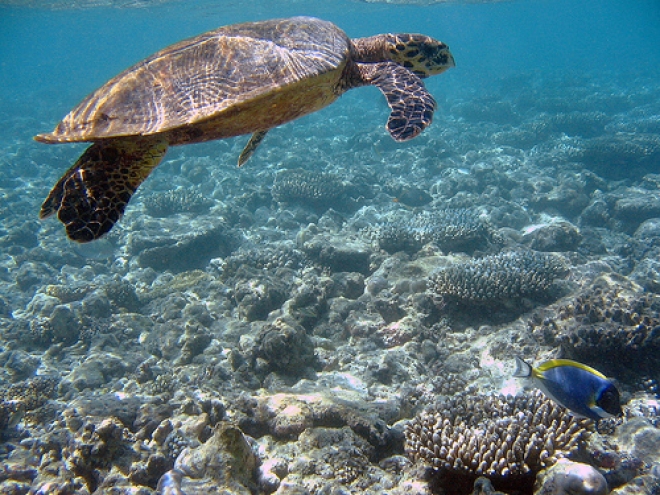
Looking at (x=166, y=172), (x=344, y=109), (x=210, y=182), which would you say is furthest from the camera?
(x=344, y=109)

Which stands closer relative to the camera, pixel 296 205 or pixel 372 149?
pixel 296 205

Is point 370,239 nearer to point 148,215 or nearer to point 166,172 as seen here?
point 148,215

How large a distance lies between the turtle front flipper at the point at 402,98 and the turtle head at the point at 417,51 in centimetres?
41

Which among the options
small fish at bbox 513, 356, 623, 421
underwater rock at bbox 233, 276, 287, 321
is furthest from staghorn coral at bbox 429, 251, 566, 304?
small fish at bbox 513, 356, 623, 421

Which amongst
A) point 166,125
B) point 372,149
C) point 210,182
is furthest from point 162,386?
point 372,149

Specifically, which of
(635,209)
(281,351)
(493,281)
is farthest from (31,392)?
(635,209)

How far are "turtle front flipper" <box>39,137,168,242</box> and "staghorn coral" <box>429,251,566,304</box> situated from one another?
15.8ft

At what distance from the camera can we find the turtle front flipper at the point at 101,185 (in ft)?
10.2

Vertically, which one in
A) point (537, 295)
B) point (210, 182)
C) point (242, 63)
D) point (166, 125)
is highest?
point (242, 63)

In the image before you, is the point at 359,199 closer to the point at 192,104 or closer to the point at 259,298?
the point at 259,298

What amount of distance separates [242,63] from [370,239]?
6.32m

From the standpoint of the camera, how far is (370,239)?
9.38 m

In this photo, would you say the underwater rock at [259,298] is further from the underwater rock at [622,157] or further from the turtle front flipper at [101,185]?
the underwater rock at [622,157]

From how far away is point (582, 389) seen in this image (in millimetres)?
2613
